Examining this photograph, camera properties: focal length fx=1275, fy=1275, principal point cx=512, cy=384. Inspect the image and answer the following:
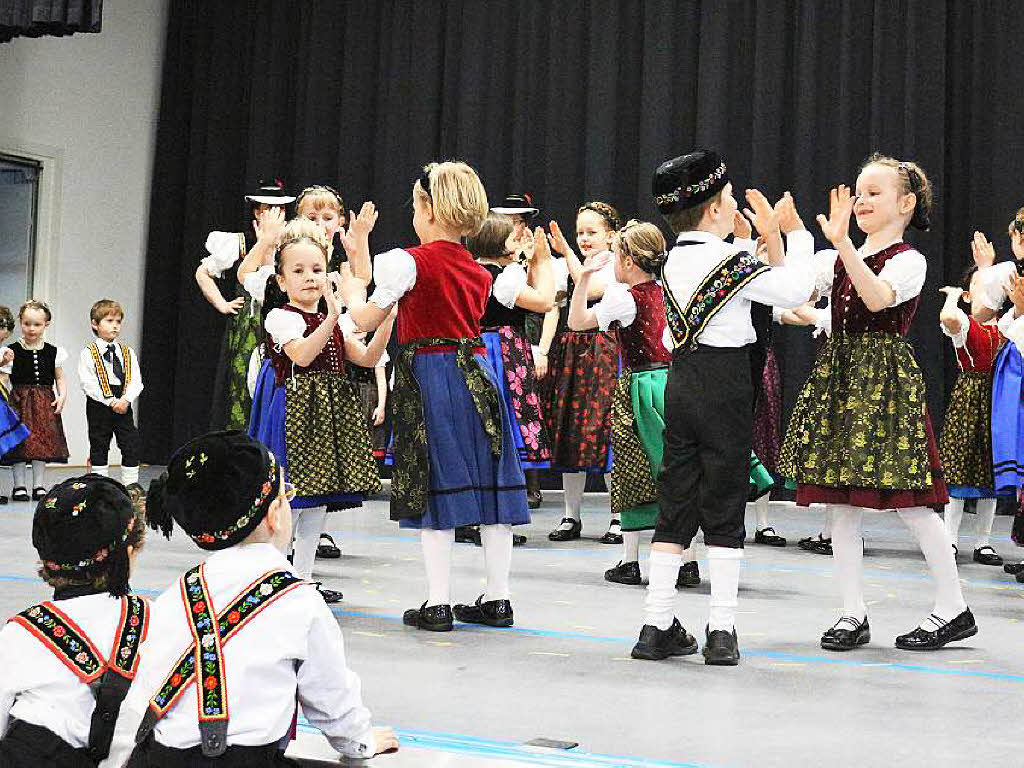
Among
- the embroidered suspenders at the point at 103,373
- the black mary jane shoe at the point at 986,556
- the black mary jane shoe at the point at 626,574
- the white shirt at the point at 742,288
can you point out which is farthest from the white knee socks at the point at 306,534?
the embroidered suspenders at the point at 103,373

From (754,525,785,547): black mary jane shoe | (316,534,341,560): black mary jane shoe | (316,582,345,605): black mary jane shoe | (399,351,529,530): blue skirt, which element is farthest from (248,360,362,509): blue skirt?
(754,525,785,547): black mary jane shoe

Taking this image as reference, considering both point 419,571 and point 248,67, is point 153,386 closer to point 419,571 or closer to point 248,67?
point 248,67

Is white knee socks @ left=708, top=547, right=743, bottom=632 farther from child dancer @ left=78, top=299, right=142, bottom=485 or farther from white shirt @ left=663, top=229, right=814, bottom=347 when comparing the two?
child dancer @ left=78, top=299, right=142, bottom=485

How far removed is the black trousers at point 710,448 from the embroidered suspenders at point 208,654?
56.2 inches

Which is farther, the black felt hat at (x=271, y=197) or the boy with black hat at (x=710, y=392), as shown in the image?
the black felt hat at (x=271, y=197)

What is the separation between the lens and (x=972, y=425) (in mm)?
4863

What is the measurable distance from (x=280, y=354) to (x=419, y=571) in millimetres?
1036

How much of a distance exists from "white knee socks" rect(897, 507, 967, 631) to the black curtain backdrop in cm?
409

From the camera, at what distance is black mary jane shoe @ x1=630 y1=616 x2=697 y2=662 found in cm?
289

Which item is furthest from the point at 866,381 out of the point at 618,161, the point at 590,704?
the point at 618,161

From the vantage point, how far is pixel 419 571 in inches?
169

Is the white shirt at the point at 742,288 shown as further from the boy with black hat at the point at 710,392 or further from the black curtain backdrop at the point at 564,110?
the black curtain backdrop at the point at 564,110

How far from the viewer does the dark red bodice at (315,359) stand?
143 inches

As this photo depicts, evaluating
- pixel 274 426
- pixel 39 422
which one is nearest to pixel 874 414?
pixel 274 426
